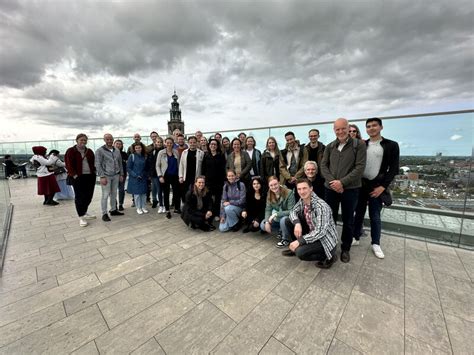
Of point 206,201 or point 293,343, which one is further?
point 206,201

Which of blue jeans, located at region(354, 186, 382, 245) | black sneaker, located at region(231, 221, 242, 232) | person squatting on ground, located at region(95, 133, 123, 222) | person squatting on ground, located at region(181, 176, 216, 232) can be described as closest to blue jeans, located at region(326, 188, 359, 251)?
blue jeans, located at region(354, 186, 382, 245)

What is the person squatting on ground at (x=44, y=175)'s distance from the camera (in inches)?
232

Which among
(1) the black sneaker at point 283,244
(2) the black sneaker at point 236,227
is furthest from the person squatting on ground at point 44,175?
(1) the black sneaker at point 283,244

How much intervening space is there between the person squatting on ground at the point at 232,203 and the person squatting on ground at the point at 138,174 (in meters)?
2.50

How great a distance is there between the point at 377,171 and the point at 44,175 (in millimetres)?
8396

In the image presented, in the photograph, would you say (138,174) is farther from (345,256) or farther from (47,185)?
(345,256)

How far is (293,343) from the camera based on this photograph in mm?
1551

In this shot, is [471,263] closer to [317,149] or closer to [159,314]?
[317,149]

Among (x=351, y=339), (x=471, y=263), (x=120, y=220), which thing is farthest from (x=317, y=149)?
(x=120, y=220)

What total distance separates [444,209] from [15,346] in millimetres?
5544

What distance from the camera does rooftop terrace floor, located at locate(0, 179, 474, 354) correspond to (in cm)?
157

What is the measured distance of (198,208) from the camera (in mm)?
3949

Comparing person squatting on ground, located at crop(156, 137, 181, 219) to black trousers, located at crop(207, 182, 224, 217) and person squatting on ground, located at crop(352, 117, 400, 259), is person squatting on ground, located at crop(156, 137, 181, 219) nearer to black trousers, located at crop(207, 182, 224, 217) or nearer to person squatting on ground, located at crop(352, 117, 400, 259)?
black trousers, located at crop(207, 182, 224, 217)

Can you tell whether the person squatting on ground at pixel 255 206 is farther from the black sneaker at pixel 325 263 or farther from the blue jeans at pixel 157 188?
the blue jeans at pixel 157 188
